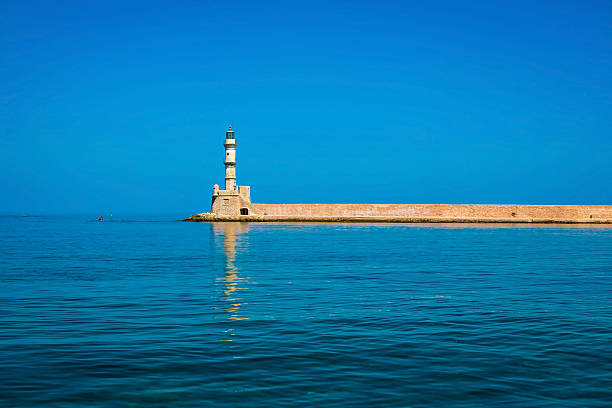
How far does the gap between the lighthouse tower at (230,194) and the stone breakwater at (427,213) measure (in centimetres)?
65

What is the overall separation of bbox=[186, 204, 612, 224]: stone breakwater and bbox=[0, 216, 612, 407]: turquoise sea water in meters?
46.9

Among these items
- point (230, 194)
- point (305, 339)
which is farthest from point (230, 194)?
point (305, 339)

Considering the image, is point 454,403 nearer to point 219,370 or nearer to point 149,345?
point 219,370

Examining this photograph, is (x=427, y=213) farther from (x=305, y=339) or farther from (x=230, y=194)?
(x=305, y=339)

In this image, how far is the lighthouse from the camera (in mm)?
→ 61656

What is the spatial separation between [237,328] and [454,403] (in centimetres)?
417

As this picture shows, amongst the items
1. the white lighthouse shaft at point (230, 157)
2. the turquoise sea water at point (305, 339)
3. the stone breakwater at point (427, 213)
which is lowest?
the turquoise sea water at point (305, 339)

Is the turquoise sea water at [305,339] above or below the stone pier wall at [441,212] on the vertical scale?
below

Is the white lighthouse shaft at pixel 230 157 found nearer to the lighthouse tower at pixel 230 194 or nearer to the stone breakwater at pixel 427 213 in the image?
the lighthouse tower at pixel 230 194

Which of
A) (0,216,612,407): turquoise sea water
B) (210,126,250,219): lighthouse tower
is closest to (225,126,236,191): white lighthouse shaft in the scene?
(210,126,250,219): lighthouse tower

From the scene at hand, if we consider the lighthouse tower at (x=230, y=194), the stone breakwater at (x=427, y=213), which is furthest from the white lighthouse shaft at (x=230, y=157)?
the stone breakwater at (x=427, y=213)

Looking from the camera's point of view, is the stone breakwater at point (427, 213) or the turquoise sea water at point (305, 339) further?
the stone breakwater at point (427, 213)

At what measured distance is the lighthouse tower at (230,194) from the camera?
61.7 meters

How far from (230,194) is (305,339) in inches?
2167
